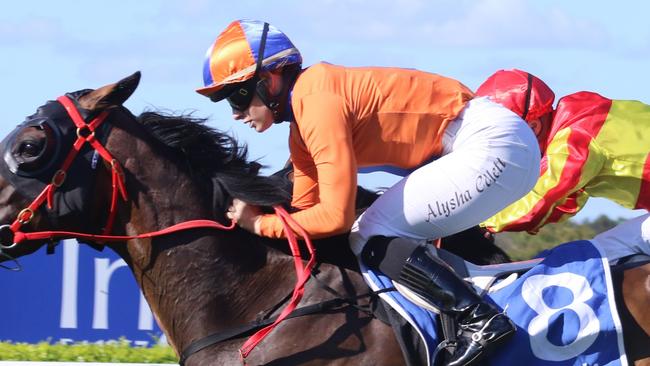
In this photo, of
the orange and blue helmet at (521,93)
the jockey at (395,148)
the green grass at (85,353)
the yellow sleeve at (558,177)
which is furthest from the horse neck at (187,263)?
the green grass at (85,353)

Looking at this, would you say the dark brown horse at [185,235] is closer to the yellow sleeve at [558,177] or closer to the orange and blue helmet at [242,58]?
the orange and blue helmet at [242,58]

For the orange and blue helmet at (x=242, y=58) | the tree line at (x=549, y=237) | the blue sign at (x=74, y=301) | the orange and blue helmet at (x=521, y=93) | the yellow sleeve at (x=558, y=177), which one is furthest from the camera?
the tree line at (x=549, y=237)

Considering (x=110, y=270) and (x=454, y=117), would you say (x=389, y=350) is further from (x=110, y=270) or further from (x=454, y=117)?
(x=110, y=270)

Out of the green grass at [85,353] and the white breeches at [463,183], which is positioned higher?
the white breeches at [463,183]

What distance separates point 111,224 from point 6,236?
36cm

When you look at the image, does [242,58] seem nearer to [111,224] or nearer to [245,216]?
[245,216]

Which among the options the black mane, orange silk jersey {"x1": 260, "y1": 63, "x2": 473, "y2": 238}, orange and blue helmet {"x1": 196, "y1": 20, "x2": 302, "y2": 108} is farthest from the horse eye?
orange silk jersey {"x1": 260, "y1": 63, "x2": 473, "y2": 238}

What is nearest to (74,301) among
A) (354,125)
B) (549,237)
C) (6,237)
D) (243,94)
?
(6,237)

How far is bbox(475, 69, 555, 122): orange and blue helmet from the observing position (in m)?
5.10

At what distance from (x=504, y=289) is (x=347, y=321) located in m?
0.56

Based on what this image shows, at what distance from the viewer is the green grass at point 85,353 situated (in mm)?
7059

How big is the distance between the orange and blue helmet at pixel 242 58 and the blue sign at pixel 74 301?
3.88 meters

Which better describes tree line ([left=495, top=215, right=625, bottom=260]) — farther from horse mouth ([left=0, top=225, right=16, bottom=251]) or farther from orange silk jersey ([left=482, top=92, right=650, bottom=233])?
horse mouth ([left=0, top=225, right=16, bottom=251])

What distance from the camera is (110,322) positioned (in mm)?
7652
